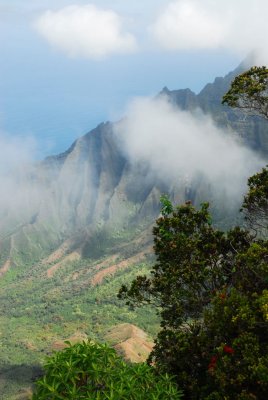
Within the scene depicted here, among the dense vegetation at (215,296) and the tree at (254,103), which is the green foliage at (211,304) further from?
the tree at (254,103)

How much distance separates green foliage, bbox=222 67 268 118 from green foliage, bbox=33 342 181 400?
17.0 m

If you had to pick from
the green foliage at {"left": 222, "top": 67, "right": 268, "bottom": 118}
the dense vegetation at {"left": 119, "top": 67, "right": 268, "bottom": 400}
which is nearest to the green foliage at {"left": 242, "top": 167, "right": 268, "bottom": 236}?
the dense vegetation at {"left": 119, "top": 67, "right": 268, "bottom": 400}

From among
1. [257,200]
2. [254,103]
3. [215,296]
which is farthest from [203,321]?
[254,103]

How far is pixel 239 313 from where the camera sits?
21984 mm

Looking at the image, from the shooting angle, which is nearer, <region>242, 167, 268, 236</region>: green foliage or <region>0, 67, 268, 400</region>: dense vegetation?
<region>0, 67, 268, 400</region>: dense vegetation

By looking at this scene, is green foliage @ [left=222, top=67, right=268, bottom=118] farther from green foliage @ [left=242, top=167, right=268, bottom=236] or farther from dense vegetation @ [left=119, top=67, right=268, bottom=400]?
green foliage @ [left=242, top=167, right=268, bottom=236]

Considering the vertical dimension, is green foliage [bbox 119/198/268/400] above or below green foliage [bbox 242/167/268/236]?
below

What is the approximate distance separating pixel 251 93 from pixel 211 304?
42.8ft

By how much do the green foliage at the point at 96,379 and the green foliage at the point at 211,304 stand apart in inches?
80.3

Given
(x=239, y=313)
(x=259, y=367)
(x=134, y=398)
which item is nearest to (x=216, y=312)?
(x=239, y=313)

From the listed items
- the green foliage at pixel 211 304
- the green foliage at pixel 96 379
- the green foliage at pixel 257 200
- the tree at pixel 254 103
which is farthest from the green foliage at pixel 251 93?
the green foliage at pixel 96 379

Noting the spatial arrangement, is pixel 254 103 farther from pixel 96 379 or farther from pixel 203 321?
pixel 96 379

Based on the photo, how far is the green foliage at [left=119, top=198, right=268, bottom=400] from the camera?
21.5 m

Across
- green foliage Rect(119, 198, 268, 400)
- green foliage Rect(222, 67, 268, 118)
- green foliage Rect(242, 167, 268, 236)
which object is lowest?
green foliage Rect(119, 198, 268, 400)
